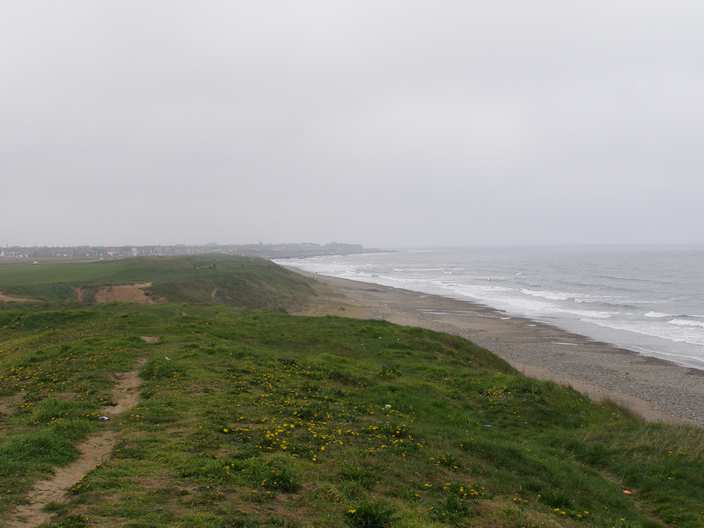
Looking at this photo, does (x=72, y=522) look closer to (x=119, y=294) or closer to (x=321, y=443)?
(x=321, y=443)

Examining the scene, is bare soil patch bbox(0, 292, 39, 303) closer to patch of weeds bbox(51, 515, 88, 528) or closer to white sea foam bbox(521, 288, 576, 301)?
patch of weeds bbox(51, 515, 88, 528)

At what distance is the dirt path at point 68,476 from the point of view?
294 inches

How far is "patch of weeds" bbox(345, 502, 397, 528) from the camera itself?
826 centimetres

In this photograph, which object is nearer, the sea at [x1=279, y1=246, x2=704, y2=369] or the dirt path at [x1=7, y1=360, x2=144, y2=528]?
the dirt path at [x1=7, y1=360, x2=144, y2=528]

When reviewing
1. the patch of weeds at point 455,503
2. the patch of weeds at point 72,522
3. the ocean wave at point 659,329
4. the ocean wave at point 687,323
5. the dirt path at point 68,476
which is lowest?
the ocean wave at point 659,329

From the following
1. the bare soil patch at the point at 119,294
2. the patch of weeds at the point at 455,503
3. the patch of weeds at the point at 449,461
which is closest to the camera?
the patch of weeds at the point at 455,503

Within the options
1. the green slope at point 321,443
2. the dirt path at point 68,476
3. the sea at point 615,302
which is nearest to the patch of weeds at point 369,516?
the green slope at point 321,443

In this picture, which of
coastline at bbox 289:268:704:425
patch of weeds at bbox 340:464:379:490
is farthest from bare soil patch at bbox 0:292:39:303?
patch of weeds at bbox 340:464:379:490

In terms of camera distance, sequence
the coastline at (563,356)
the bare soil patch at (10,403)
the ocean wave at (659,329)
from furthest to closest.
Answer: the ocean wave at (659,329) → the coastline at (563,356) → the bare soil patch at (10,403)

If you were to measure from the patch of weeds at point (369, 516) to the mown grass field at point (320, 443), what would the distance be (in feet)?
0.08

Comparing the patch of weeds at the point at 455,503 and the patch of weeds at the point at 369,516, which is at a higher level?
the patch of weeds at the point at 369,516

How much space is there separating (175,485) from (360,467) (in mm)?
3851

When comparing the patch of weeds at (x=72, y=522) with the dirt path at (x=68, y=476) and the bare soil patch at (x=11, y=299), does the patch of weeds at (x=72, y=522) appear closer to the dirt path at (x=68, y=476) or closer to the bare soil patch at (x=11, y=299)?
the dirt path at (x=68, y=476)

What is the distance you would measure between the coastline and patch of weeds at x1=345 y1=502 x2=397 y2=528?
71.2 feet
